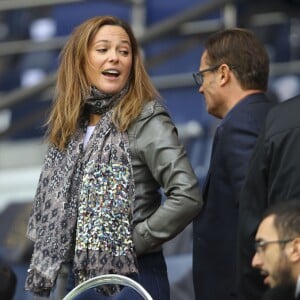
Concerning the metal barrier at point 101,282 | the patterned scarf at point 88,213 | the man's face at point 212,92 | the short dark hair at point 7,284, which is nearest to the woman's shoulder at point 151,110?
the patterned scarf at point 88,213

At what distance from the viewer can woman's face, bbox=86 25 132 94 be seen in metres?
4.96

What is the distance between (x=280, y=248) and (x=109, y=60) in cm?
129

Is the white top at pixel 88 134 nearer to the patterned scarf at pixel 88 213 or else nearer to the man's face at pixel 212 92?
the patterned scarf at pixel 88 213

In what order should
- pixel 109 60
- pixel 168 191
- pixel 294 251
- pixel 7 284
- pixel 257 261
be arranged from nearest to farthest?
1. pixel 294 251
2. pixel 257 261
3. pixel 168 191
4. pixel 109 60
5. pixel 7 284

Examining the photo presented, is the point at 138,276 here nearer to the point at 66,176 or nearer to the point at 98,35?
the point at 66,176

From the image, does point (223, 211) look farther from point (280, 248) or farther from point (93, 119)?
point (280, 248)

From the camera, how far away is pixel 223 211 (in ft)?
16.4

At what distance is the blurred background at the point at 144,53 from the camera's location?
9.31 m

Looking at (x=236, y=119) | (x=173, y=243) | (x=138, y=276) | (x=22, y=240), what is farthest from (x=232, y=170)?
(x=22, y=240)

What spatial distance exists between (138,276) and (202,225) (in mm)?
400

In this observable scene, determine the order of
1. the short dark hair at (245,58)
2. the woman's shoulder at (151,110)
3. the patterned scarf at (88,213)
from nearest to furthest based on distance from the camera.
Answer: the patterned scarf at (88,213)
the woman's shoulder at (151,110)
the short dark hair at (245,58)

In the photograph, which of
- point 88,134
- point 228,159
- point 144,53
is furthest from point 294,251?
point 144,53

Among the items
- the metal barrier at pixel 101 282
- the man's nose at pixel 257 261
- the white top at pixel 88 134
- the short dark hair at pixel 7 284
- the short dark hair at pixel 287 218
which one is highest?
the white top at pixel 88 134

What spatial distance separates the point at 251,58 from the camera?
201 inches
